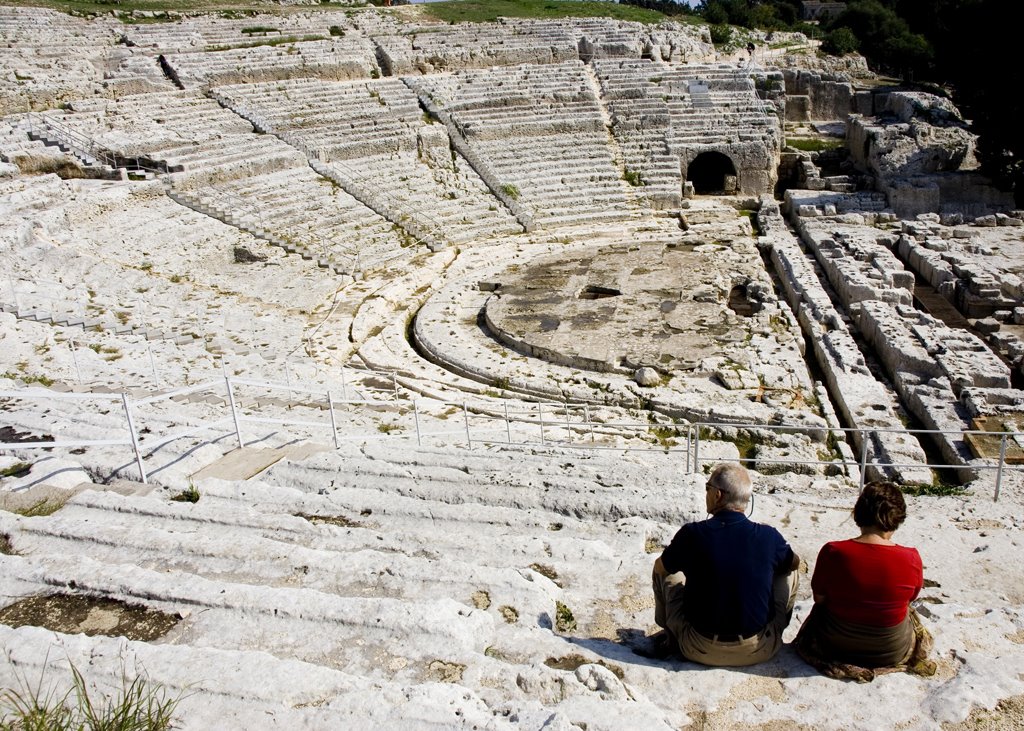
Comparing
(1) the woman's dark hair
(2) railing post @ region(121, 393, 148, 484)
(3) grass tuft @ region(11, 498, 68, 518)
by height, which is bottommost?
(3) grass tuft @ region(11, 498, 68, 518)

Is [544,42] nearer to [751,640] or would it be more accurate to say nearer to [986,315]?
[986,315]

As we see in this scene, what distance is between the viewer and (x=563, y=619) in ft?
12.5

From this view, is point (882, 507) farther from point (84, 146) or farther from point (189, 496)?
point (84, 146)

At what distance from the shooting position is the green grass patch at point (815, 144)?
25330 millimetres

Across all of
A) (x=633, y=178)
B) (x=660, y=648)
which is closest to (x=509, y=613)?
(x=660, y=648)

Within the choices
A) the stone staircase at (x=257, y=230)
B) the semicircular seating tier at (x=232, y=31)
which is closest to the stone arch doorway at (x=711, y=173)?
the stone staircase at (x=257, y=230)

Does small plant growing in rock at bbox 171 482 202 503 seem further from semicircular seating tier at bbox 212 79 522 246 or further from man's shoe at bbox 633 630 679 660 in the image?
semicircular seating tier at bbox 212 79 522 246

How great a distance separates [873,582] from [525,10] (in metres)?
33.2

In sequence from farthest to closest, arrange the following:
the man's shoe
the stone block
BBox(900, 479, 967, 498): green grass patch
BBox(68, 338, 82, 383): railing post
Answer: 1. the stone block
2. BBox(68, 338, 82, 383): railing post
3. BBox(900, 479, 967, 498): green grass patch
4. the man's shoe

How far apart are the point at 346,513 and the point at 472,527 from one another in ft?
2.74

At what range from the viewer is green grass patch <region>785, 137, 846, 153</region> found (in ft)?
83.1

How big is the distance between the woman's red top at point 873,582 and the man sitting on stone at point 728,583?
0.68 ft

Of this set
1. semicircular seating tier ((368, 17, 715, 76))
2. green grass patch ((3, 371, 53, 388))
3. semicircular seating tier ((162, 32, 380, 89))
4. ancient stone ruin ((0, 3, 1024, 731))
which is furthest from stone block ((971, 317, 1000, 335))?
semicircular seating tier ((162, 32, 380, 89))

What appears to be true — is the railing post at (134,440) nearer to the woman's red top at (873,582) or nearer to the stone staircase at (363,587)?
the stone staircase at (363,587)
